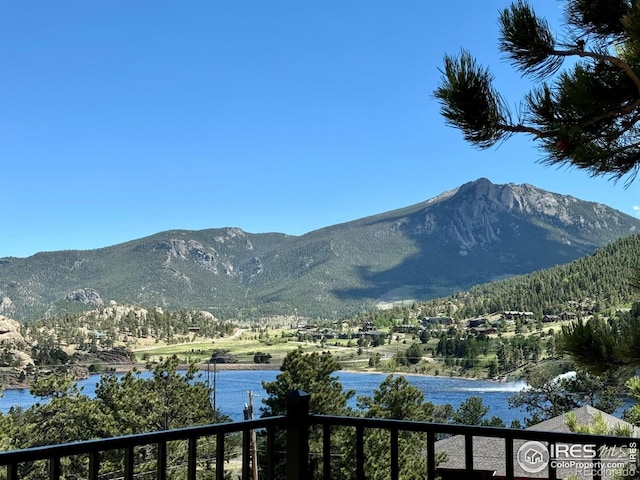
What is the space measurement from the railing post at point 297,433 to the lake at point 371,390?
28623 mm

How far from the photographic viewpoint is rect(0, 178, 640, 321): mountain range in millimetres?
89125

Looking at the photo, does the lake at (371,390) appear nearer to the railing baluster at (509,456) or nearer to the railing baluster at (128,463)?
the railing baluster at (509,456)

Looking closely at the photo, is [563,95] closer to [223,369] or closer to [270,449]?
[270,449]

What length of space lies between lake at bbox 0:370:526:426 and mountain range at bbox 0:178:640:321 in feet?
130

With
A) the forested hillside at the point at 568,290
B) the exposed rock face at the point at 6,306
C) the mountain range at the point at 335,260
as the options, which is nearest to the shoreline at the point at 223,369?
the forested hillside at the point at 568,290

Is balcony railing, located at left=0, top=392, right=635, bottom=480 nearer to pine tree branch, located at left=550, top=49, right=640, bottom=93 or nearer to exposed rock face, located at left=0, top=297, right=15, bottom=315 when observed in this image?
pine tree branch, located at left=550, top=49, right=640, bottom=93

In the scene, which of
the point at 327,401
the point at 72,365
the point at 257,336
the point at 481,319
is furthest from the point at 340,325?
the point at 327,401

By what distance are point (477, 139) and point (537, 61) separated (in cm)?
46

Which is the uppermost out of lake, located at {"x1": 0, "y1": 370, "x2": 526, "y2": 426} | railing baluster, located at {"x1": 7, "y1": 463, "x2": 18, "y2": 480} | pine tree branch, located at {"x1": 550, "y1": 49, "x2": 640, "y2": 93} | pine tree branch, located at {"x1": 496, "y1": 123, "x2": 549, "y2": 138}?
pine tree branch, located at {"x1": 550, "y1": 49, "x2": 640, "y2": 93}

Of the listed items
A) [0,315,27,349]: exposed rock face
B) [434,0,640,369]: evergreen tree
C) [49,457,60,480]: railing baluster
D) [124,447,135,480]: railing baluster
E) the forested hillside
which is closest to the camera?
[49,457,60,480]: railing baluster

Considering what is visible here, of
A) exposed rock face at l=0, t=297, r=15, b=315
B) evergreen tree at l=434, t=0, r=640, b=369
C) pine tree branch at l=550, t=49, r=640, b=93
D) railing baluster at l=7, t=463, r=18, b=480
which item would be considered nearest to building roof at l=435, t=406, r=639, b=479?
evergreen tree at l=434, t=0, r=640, b=369

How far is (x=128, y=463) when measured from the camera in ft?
5.47

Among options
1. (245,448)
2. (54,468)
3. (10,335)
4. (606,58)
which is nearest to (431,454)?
(245,448)

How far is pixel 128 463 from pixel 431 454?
0.90m
